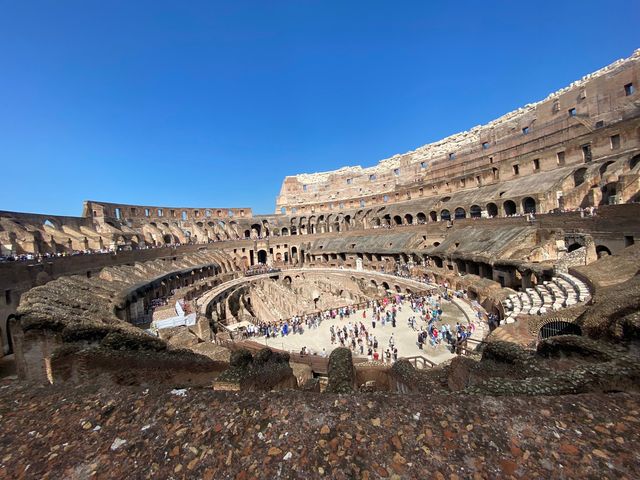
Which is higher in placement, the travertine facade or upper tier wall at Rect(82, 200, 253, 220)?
upper tier wall at Rect(82, 200, 253, 220)

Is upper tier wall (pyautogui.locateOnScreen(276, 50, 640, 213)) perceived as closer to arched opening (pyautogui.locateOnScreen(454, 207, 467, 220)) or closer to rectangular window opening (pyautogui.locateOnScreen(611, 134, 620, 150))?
rectangular window opening (pyautogui.locateOnScreen(611, 134, 620, 150))

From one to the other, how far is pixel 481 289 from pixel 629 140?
51.8ft

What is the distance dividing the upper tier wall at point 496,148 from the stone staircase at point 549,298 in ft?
52.6

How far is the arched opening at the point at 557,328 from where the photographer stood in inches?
318

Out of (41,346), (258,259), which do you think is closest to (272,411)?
(41,346)

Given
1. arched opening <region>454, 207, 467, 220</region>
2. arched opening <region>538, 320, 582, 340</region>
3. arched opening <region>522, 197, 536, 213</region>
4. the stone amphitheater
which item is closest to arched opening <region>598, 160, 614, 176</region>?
the stone amphitheater

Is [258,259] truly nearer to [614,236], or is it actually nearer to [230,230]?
[230,230]

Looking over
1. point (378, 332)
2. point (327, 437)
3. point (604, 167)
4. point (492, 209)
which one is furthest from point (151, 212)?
point (604, 167)

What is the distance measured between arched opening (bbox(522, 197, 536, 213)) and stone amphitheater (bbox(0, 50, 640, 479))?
5.1 inches

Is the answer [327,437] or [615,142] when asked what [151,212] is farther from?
[615,142]

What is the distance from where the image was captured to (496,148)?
109 ft

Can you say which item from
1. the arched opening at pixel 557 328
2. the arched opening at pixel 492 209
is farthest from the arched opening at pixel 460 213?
the arched opening at pixel 557 328

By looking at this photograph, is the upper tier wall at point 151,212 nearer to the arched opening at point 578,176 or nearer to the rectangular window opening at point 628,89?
the arched opening at point 578,176

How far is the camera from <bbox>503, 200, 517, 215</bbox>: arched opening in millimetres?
25828
